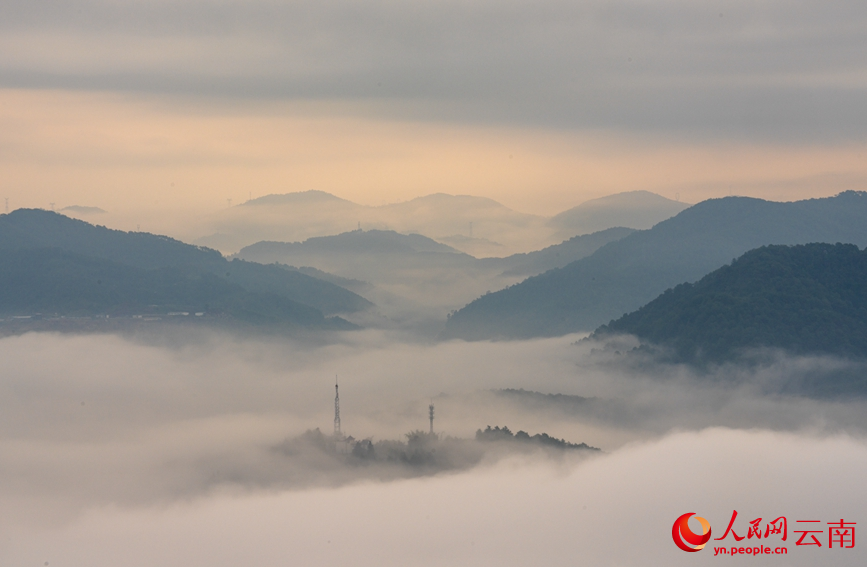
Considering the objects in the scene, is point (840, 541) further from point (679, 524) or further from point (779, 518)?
point (679, 524)

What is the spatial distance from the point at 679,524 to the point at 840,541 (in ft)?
170

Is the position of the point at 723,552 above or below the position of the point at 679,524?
below

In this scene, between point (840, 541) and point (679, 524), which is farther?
point (840, 541)

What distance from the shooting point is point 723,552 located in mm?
195500

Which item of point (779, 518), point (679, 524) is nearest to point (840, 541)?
point (779, 518)

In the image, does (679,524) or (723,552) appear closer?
(679,524)

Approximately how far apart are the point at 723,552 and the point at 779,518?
11.8 metres

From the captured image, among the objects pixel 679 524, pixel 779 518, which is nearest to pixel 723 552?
pixel 779 518

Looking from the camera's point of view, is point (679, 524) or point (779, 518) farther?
point (779, 518)

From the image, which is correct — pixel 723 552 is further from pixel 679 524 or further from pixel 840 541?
pixel 679 524

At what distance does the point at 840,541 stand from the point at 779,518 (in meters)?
10.8

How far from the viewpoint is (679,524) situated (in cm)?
15488

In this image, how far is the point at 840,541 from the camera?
19025 cm

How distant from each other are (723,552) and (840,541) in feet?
65.7
